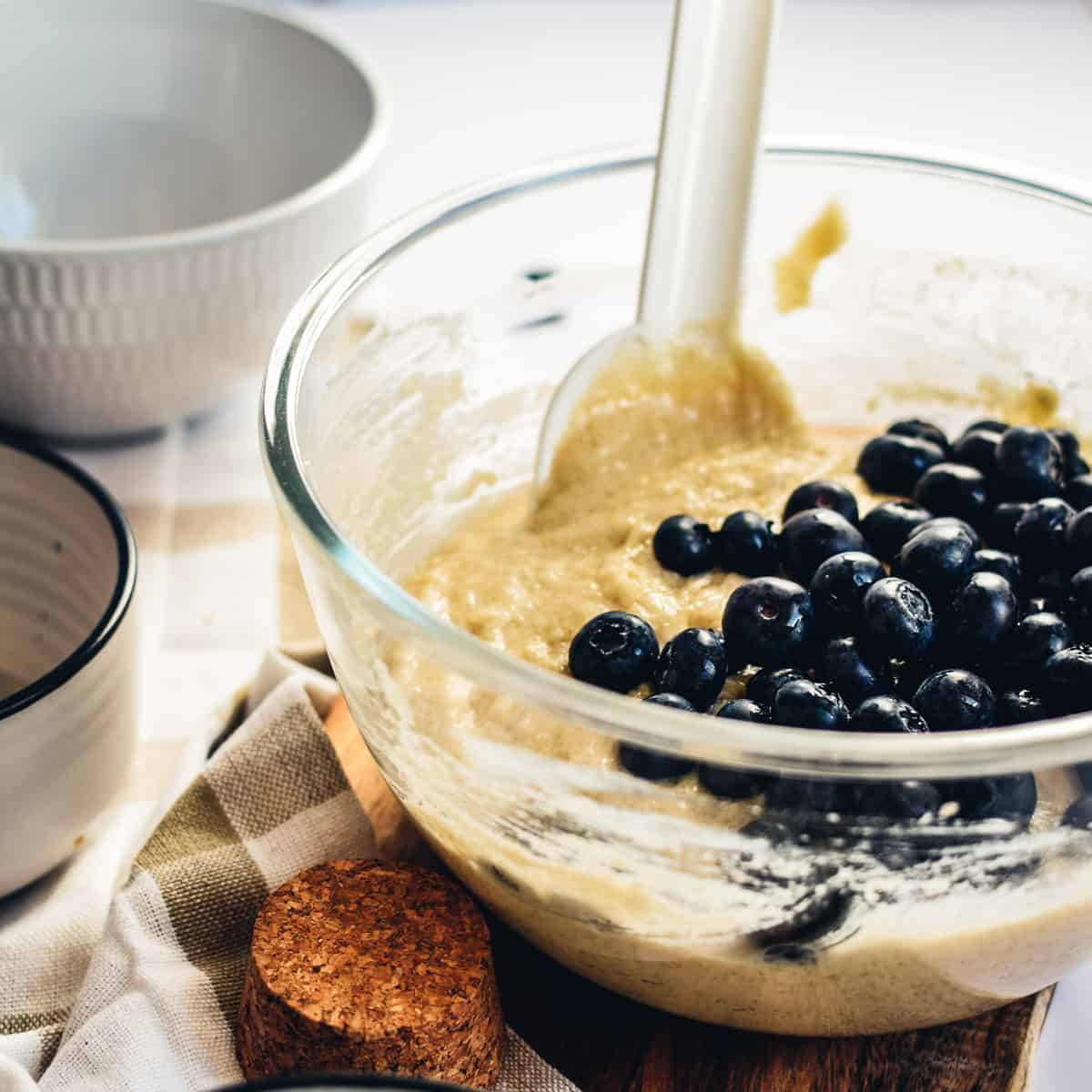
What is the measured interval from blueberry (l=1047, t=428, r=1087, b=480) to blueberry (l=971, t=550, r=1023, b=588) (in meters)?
0.22

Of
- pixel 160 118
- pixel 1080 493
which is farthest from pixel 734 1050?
pixel 160 118

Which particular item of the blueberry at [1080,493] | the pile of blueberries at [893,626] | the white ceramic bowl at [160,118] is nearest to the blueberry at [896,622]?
→ the pile of blueberries at [893,626]

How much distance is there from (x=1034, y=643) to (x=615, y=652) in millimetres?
330

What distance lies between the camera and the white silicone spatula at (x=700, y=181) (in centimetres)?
137

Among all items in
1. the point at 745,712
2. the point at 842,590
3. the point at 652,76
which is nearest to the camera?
the point at 745,712

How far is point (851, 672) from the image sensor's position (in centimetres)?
112

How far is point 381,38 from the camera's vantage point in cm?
318

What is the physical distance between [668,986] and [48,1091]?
0.46m

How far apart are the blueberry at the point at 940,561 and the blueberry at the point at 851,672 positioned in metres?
0.10

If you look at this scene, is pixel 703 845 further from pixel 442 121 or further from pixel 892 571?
pixel 442 121

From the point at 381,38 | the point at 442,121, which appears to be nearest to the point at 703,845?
the point at 442,121

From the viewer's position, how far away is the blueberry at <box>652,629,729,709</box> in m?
1.12

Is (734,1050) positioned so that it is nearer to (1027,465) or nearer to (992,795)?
(992,795)

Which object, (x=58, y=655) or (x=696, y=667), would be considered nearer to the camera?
(x=696, y=667)
